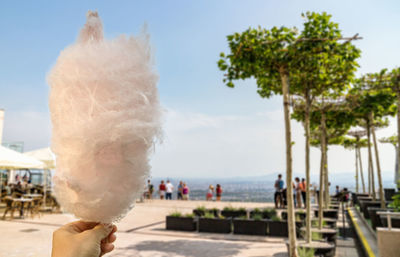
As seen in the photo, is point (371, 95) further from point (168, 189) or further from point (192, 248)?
point (168, 189)

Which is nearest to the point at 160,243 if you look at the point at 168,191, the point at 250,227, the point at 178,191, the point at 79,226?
the point at 250,227

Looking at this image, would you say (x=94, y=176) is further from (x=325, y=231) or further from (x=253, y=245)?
(x=253, y=245)

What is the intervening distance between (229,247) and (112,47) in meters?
7.84

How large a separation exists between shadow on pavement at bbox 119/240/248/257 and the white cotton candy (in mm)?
6660

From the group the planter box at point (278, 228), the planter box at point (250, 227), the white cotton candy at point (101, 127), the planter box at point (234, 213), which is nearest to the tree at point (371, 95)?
the planter box at point (278, 228)

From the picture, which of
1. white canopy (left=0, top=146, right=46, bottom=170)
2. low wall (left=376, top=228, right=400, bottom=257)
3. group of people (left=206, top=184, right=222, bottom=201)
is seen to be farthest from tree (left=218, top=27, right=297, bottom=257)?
group of people (left=206, top=184, right=222, bottom=201)

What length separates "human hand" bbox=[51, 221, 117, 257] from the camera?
121cm

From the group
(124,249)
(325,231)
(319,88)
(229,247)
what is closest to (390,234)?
(325,231)

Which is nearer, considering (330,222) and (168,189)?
(330,222)

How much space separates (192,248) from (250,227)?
2.73 metres

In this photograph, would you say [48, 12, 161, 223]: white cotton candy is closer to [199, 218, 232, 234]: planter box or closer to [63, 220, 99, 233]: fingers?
[63, 220, 99, 233]: fingers

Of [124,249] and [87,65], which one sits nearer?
[87,65]

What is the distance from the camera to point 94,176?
46.8 inches

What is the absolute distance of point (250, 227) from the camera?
986cm
